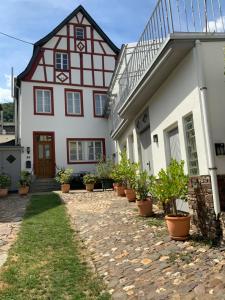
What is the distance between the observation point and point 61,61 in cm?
2100

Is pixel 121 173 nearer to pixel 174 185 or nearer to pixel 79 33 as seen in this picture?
pixel 174 185

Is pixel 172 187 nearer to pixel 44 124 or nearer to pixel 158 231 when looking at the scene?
pixel 158 231

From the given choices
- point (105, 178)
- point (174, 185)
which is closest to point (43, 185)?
point (105, 178)

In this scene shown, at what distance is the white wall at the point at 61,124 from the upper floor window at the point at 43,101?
0.82 ft

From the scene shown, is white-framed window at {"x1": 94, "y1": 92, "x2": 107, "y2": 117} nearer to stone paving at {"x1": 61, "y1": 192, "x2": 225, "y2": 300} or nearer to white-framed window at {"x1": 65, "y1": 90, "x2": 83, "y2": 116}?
white-framed window at {"x1": 65, "y1": 90, "x2": 83, "y2": 116}

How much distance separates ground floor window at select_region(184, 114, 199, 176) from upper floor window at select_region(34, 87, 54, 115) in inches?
565

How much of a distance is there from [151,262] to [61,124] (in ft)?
53.3

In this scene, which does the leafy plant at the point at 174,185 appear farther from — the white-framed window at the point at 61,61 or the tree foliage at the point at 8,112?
the tree foliage at the point at 8,112

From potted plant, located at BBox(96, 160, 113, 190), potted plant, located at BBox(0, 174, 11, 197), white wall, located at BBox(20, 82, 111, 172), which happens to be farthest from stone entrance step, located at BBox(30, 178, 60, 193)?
potted plant, located at BBox(96, 160, 113, 190)

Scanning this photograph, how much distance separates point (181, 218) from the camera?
5.44 metres

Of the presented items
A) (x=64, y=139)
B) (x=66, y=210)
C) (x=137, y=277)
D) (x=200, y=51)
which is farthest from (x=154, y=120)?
(x=64, y=139)

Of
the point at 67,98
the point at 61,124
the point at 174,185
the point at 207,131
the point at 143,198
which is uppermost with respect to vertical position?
the point at 67,98

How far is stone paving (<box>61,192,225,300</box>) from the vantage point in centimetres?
374

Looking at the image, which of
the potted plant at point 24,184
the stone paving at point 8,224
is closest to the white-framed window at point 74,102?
the potted plant at point 24,184
